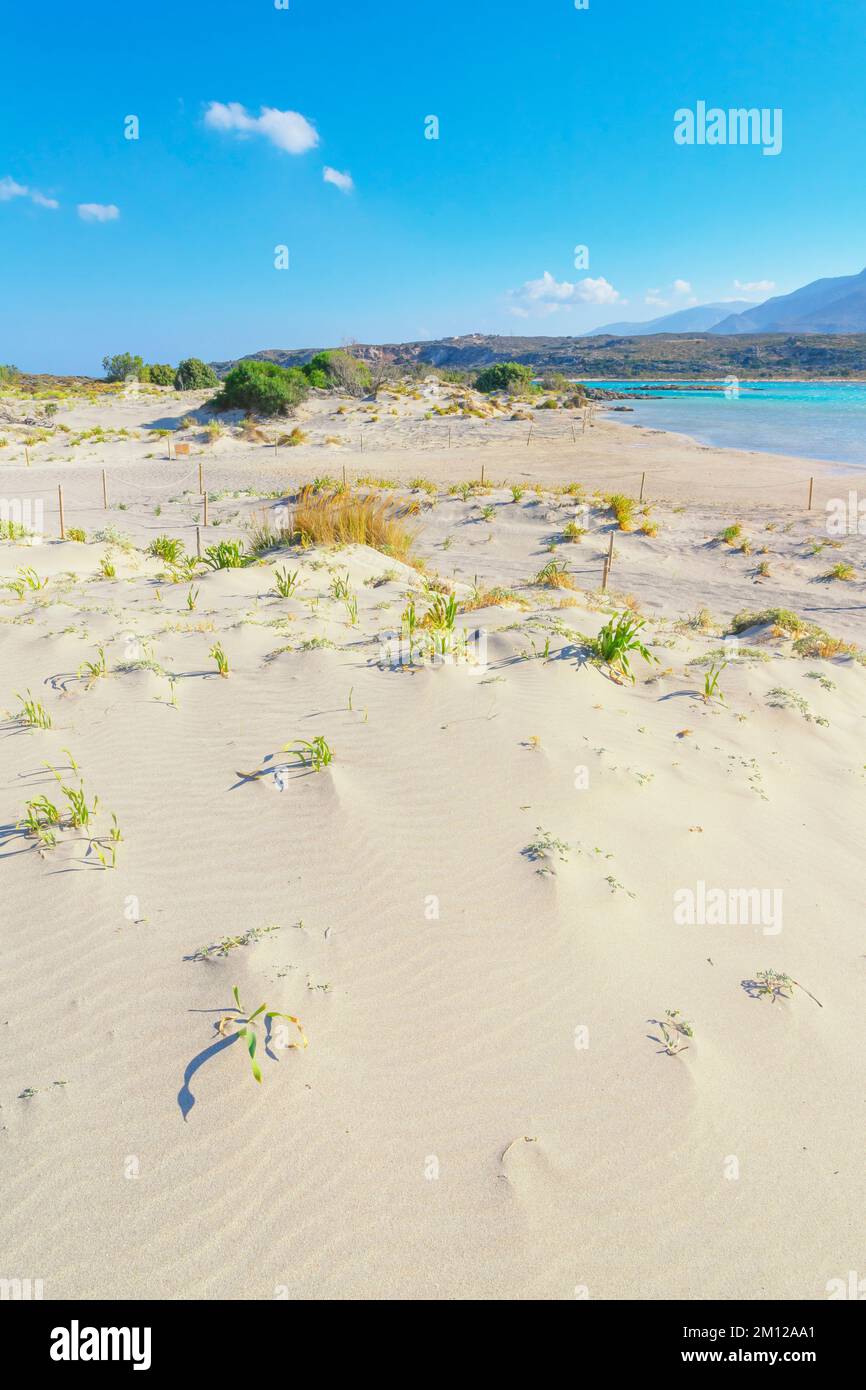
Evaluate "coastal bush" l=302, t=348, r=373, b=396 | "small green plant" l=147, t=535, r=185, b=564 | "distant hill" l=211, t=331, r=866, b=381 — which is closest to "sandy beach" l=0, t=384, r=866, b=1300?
"small green plant" l=147, t=535, r=185, b=564

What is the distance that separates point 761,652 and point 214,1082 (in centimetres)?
655

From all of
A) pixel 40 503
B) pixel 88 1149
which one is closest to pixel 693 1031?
pixel 88 1149

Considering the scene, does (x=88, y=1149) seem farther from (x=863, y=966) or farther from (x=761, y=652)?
(x=761, y=652)

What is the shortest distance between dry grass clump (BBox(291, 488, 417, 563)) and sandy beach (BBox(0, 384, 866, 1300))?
360 cm

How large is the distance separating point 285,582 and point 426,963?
610 centimetres

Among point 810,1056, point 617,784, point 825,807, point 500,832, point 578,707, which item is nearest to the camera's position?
point 810,1056

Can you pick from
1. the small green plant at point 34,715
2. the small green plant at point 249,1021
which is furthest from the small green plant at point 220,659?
the small green plant at point 249,1021

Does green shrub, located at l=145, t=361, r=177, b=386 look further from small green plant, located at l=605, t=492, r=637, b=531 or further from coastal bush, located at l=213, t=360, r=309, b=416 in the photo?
small green plant, located at l=605, t=492, r=637, b=531

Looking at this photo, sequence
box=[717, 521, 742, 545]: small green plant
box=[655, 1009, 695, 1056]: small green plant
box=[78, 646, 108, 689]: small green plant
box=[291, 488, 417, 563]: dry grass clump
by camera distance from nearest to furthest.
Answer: box=[655, 1009, 695, 1056]: small green plant < box=[78, 646, 108, 689]: small green plant < box=[291, 488, 417, 563]: dry grass clump < box=[717, 521, 742, 545]: small green plant

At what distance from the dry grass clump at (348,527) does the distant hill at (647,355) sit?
78.0m

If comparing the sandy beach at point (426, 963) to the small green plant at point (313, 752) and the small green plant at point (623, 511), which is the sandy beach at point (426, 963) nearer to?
the small green plant at point (313, 752)

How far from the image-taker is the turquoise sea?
29734mm

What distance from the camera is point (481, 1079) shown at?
101 inches

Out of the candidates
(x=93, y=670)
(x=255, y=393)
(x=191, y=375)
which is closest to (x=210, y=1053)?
(x=93, y=670)
